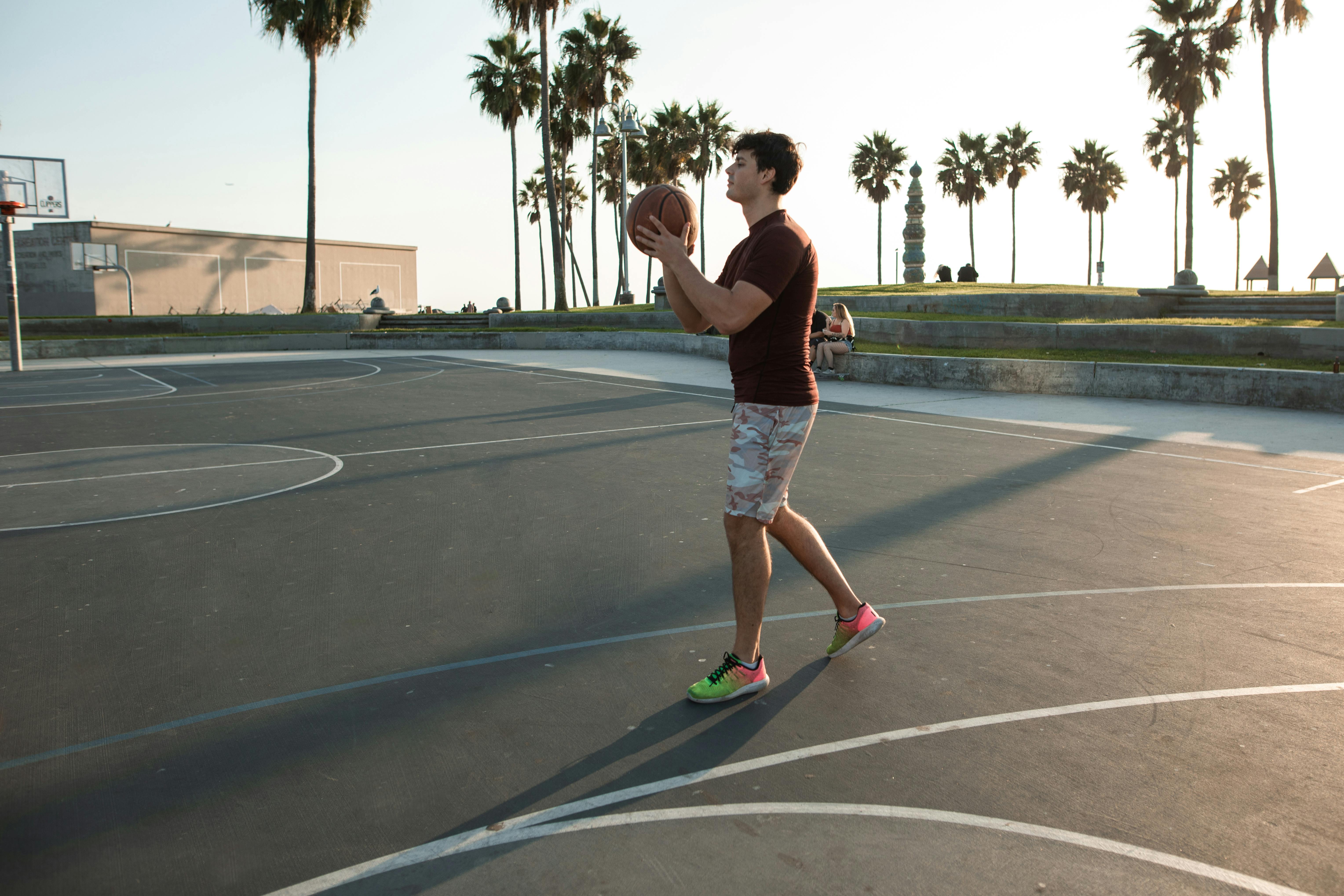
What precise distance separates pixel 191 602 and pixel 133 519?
7.64 feet

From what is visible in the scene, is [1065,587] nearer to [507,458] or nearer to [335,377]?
[507,458]

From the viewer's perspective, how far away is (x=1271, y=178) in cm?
3278

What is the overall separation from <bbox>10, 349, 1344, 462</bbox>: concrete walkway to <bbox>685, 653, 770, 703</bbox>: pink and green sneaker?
8028 mm

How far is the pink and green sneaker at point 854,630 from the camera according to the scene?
13.6 ft

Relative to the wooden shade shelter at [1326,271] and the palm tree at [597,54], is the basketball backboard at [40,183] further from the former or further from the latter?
the wooden shade shelter at [1326,271]

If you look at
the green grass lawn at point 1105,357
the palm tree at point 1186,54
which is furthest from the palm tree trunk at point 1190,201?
the green grass lawn at point 1105,357

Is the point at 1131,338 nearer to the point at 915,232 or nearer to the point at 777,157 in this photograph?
the point at 777,157

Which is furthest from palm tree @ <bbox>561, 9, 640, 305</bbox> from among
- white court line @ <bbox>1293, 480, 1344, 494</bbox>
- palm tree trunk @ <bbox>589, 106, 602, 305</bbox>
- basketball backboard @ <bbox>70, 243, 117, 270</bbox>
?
white court line @ <bbox>1293, 480, 1344, 494</bbox>

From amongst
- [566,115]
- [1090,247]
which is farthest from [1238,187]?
[566,115]

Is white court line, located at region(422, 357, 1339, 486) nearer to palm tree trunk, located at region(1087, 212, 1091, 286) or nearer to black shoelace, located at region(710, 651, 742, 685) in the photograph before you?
black shoelace, located at region(710, 651, 742, 685)

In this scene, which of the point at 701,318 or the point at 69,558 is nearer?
the point at 701,318

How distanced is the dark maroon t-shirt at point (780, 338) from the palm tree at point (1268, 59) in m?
35.6

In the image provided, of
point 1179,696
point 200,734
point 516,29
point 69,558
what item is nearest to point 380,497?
point 69,558

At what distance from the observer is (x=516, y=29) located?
120ft
